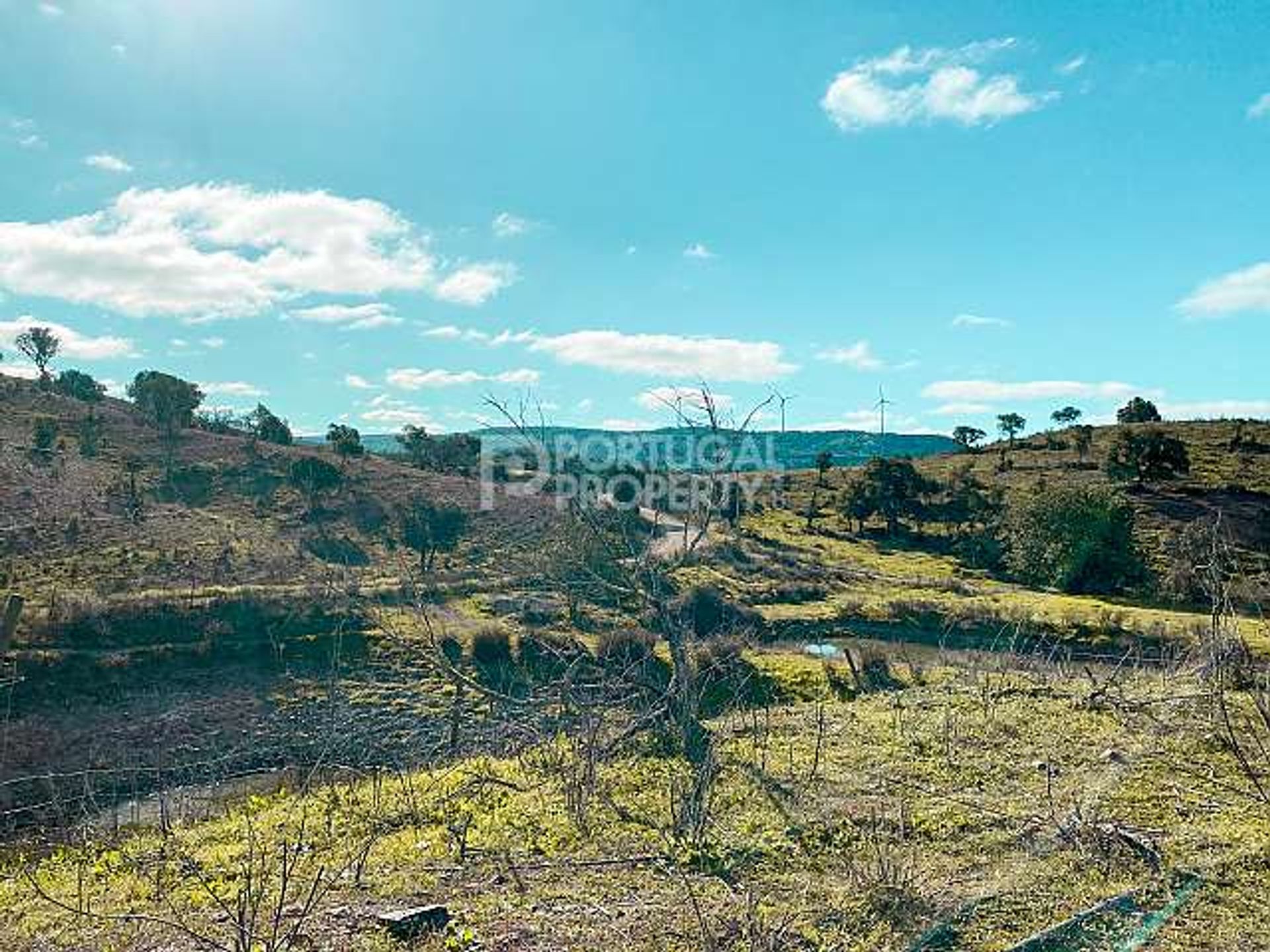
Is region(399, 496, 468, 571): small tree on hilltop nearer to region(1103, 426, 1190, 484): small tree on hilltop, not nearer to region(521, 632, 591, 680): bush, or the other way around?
region(521, 632, 591, 680): bush

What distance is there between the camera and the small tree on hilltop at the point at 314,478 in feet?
169

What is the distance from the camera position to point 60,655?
2694 cm

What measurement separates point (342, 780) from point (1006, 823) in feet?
38.8

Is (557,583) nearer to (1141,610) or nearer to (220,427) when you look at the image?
(1141,610)

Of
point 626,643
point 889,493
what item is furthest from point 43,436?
point 889,493

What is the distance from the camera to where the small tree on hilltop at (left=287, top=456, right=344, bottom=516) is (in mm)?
51438

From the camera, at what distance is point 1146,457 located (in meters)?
60.0

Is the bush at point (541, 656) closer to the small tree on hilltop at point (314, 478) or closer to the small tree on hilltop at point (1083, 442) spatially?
the small tree on hilltop at point (314, 478)

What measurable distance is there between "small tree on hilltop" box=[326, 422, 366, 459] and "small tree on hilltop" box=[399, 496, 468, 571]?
11.9m

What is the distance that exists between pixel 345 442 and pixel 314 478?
36.4 feet

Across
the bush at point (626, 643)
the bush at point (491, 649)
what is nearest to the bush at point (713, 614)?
the bush at point (626, 643)

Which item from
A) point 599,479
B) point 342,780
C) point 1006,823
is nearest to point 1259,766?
point 1006,823
